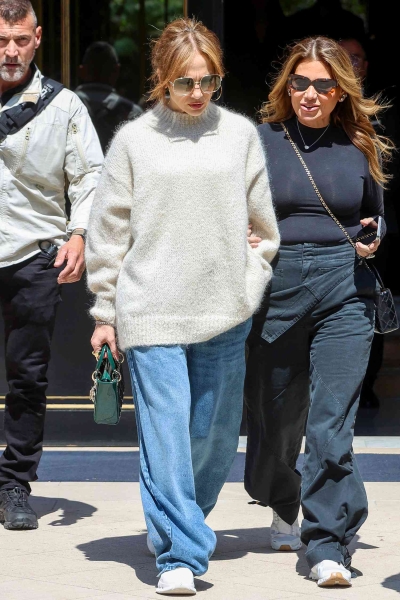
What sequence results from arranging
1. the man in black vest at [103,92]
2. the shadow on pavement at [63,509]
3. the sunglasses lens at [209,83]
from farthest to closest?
the man in black vest at [103,92], the shadow on pavement at [63,509], the sunglasses lens at [209,83]

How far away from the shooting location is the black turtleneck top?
4234mm

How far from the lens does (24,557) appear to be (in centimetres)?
445

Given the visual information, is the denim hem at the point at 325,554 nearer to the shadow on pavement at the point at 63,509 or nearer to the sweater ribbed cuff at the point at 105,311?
the sweater ribbed cuff at the point at 105,311

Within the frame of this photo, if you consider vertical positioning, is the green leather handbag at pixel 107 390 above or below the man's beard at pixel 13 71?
below

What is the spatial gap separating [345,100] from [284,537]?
1.66 metres

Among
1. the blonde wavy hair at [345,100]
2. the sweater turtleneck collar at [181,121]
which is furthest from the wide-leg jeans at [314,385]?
the sweater turtleneck collar at [181,121]

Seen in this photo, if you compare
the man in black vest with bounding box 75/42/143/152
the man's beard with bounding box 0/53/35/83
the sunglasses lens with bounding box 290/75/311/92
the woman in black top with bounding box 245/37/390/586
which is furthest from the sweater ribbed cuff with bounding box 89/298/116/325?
the man in black vest with bounding box 75/42/143/152

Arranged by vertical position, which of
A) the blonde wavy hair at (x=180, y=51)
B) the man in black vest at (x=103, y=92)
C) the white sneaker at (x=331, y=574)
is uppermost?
the blonde wavy hair at (x=180, y=51)

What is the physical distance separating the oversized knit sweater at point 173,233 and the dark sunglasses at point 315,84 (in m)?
0.30

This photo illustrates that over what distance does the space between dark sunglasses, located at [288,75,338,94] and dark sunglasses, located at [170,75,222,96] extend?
0.37 m

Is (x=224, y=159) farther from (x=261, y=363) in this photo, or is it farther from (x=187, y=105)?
(x=261, y=363)

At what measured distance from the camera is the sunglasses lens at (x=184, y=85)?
3.98 m

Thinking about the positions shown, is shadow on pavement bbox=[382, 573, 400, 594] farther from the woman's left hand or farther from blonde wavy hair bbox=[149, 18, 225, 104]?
blonde wavy hair bbox=[149, 18, 225, 104]

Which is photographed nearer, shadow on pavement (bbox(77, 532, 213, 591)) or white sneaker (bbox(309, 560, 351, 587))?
white sneaker (bbox(309, 560, 351, 587))
